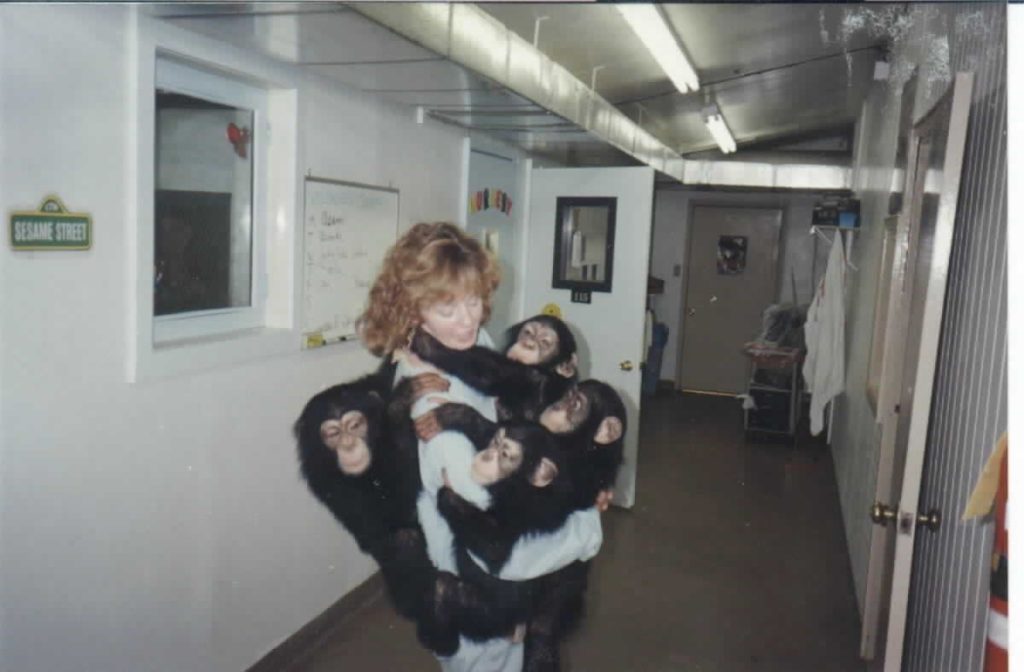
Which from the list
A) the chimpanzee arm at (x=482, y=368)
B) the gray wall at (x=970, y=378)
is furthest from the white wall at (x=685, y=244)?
the chimpanzee arm at (x=482, y=368)

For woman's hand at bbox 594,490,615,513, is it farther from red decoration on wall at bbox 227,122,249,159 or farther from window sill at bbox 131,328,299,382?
red decoration on wall at bbox 227,122,249,159

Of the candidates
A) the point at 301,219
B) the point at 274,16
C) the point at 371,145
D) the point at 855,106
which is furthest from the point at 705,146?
the point at 274,16

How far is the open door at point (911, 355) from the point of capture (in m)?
1.40

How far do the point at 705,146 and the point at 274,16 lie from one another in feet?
16.7

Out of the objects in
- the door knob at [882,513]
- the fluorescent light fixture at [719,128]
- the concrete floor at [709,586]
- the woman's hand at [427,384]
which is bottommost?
the concrete floor at [709,586]

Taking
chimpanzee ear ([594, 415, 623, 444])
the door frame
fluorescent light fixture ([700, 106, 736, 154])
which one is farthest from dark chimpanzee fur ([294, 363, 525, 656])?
the door frame

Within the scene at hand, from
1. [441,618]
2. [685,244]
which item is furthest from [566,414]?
[685,244]

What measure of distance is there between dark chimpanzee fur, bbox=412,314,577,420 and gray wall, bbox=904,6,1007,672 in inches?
27.2

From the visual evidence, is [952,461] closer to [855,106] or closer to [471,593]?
[471,593]

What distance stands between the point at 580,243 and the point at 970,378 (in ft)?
8.24

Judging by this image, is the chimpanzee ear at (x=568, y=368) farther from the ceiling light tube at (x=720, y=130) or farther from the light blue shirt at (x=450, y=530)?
the ceiling light tube at (x=720, y=130)

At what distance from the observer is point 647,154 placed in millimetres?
3908

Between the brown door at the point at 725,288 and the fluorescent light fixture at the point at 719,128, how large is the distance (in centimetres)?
113

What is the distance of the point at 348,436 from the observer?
46.7 inches
